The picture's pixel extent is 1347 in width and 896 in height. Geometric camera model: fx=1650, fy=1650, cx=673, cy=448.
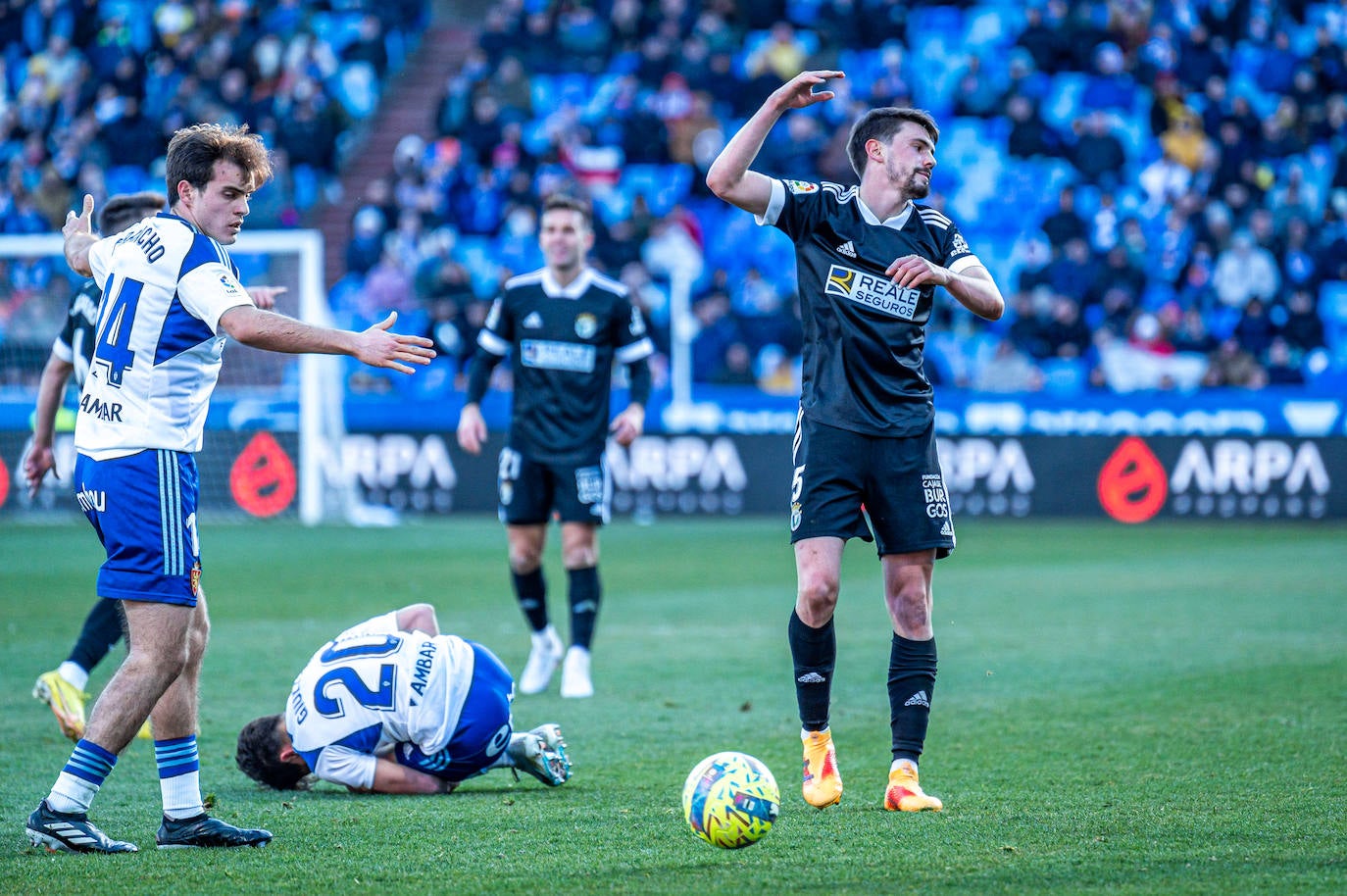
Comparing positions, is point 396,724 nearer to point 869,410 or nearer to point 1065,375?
point 869,410

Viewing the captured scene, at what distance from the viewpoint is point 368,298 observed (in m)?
20.0

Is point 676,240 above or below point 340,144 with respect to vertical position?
below

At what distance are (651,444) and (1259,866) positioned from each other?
544 inches

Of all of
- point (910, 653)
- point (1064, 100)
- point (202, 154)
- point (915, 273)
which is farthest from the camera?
point (1064, 100)

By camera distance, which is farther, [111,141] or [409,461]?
[111,141]

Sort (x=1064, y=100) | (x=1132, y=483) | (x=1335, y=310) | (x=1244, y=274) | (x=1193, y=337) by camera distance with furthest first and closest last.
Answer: (x=1064, y=100)
(x=1335, y=310)
(x=1244, y=274)
(x=1193, y=337)
(x=1132, y=483)

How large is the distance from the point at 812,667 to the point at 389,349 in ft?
6.07

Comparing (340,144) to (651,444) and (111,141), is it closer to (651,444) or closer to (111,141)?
(111,141)

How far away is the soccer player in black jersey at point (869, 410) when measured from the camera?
5320 mm

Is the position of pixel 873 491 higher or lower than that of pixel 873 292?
lower

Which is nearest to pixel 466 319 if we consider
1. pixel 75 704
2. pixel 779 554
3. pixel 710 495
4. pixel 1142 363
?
pixel 710 495

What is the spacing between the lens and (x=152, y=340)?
4758 millimetres

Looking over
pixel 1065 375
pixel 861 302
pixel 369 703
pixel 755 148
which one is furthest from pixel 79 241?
pixel 1065 375

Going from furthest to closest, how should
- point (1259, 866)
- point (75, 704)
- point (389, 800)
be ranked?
point (75, 704) < point (389, 800) < point (1259, 866)
